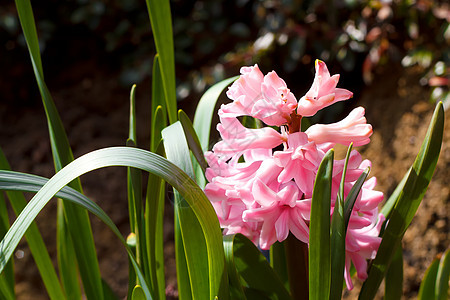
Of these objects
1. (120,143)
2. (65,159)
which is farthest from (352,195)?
(120,143)

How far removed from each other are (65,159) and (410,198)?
0.45 metres

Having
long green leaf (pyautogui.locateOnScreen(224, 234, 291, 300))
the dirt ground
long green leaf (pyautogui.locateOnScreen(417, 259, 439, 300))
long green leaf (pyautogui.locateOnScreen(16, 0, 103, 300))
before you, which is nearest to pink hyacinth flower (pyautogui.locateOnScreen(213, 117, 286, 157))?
long green leaf (pyautogui.locateOnScreen(224, 234, 291, 300))

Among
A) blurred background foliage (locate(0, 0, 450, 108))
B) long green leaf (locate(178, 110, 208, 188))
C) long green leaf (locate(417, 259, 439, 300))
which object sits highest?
blurred background foliage (locate(0, 0, 450, 108))

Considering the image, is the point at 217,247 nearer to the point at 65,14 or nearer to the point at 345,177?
the point at 345,177

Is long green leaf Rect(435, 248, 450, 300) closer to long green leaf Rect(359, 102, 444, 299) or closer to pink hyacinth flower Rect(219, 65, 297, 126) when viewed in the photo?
long green leaf Rect(359, 102, 444, 299)

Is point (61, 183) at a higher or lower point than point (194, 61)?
lower

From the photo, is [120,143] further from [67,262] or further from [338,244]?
[338,244]

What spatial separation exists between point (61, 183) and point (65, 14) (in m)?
2.11

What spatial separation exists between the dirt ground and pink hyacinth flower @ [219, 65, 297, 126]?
1.06 m

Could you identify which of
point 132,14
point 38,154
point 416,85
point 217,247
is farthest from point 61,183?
point 132,14

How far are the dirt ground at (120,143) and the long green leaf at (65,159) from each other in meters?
0.79

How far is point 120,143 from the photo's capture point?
2.10m

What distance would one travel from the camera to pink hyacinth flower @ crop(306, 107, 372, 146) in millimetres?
504

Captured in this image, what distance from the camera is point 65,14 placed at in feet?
7.60
